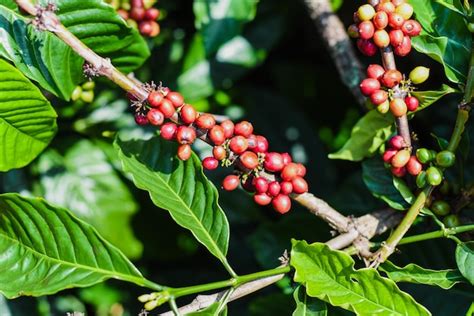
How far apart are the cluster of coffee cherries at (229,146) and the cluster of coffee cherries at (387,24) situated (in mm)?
306

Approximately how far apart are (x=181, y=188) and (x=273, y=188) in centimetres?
22

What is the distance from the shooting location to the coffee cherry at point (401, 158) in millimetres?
1515

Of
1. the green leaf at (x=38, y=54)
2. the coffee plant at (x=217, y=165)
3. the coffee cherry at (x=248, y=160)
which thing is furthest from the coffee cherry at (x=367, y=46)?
the green leaf at (x=38, y=54)

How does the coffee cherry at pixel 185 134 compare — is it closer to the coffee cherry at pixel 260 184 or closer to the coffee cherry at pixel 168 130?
the coffee cherry at pixel 168 130

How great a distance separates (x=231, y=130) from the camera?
1.46 meters

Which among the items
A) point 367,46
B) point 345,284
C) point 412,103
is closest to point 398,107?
point 412,103

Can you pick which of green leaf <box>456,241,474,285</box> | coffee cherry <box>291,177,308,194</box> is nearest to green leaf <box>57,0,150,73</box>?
coffee cherry <box>291,177,308,194</box>

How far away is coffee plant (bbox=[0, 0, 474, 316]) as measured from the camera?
56.3 inches

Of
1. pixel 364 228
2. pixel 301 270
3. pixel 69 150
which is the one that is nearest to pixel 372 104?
pixel 364 228

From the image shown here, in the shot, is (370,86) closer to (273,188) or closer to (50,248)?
(273,188)

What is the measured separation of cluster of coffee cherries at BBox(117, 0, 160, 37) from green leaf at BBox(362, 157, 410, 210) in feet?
2.20

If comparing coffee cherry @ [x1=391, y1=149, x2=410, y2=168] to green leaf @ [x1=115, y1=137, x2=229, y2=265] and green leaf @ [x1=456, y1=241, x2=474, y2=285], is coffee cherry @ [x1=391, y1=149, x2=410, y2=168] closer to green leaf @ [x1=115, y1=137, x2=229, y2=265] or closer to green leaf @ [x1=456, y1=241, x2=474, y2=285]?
green leaf @ [x1=456, y1=241, x2=474, y2=285]

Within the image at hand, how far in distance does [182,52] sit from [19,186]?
62cm

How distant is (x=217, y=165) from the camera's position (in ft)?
5.05
